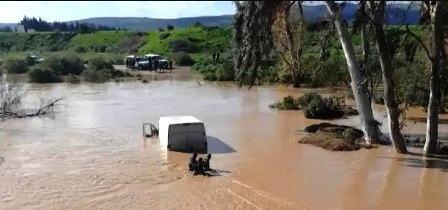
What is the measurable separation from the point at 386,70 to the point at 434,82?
5.06 ft

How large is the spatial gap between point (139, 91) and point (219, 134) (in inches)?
776

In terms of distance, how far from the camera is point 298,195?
1531 centimetres

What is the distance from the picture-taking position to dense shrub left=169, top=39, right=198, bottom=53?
286ft

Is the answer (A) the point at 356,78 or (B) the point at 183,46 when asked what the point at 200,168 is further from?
(B) the point at 183,46

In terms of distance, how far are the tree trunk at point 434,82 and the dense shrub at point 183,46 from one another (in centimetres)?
6826

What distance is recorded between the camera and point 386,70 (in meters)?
19.5

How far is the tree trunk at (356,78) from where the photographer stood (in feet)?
67.8

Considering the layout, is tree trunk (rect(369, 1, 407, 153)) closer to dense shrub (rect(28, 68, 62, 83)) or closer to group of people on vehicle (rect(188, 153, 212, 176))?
group of people on vehicle (rect(188, 153, 212, 176))

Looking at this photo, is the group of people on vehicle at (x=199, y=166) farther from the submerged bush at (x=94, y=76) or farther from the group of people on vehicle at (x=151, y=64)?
the group of people on vehicle at (x=151, y=64)

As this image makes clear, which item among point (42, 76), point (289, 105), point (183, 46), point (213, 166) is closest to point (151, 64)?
point (42, 76)

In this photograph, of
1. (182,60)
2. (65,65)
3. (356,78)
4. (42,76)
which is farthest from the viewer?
(182,60)

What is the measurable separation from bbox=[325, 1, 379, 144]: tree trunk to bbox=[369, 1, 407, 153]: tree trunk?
58.9 inches

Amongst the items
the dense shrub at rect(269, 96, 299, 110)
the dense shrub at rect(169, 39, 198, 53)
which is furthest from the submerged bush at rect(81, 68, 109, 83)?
the dense shrub at rect(169, 39, 198, 53)

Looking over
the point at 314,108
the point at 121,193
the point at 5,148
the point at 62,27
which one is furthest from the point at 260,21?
the point at 62,27
